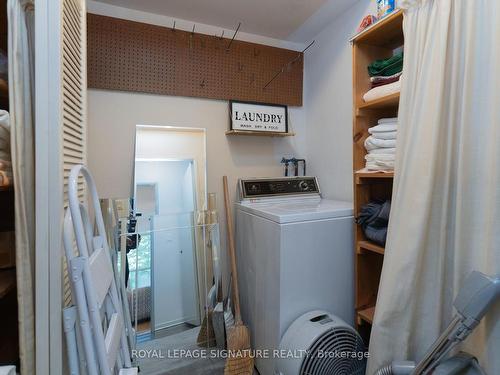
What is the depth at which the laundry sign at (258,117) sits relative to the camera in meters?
2.16

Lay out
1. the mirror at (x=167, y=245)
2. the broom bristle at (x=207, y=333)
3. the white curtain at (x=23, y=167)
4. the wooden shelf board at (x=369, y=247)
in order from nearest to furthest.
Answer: the white curtain at (x=23, y=167) < the wooden shelf board at (x=369, y=247) < the mirror at (x=167, y=245) < the broom bristle at (x=207, y=333)

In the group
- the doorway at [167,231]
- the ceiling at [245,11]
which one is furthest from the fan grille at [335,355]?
the ceiling at [245,11]

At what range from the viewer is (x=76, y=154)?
123 cm

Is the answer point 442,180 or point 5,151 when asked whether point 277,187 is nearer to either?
point 442,180

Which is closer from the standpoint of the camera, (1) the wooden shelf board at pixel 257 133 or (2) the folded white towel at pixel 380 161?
(2) the folded white towel at pixel 380 161

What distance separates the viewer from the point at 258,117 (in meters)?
2.23

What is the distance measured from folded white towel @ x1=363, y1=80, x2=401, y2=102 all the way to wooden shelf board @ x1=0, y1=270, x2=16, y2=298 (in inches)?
74.8

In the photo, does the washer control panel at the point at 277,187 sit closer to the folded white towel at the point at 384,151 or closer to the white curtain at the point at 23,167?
the folded white towel at the point at 384,151

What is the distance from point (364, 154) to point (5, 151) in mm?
1715

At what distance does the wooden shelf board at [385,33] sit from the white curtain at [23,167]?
1.52m

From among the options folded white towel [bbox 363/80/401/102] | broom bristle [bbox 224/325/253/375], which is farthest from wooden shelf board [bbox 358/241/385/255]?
broom bristle [bbox 224/325/253/375]

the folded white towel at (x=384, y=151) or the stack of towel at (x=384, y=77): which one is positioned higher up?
the stack of towel at (x=384, y=77)

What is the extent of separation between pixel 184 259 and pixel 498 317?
172 cm

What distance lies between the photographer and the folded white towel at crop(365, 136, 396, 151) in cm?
137
